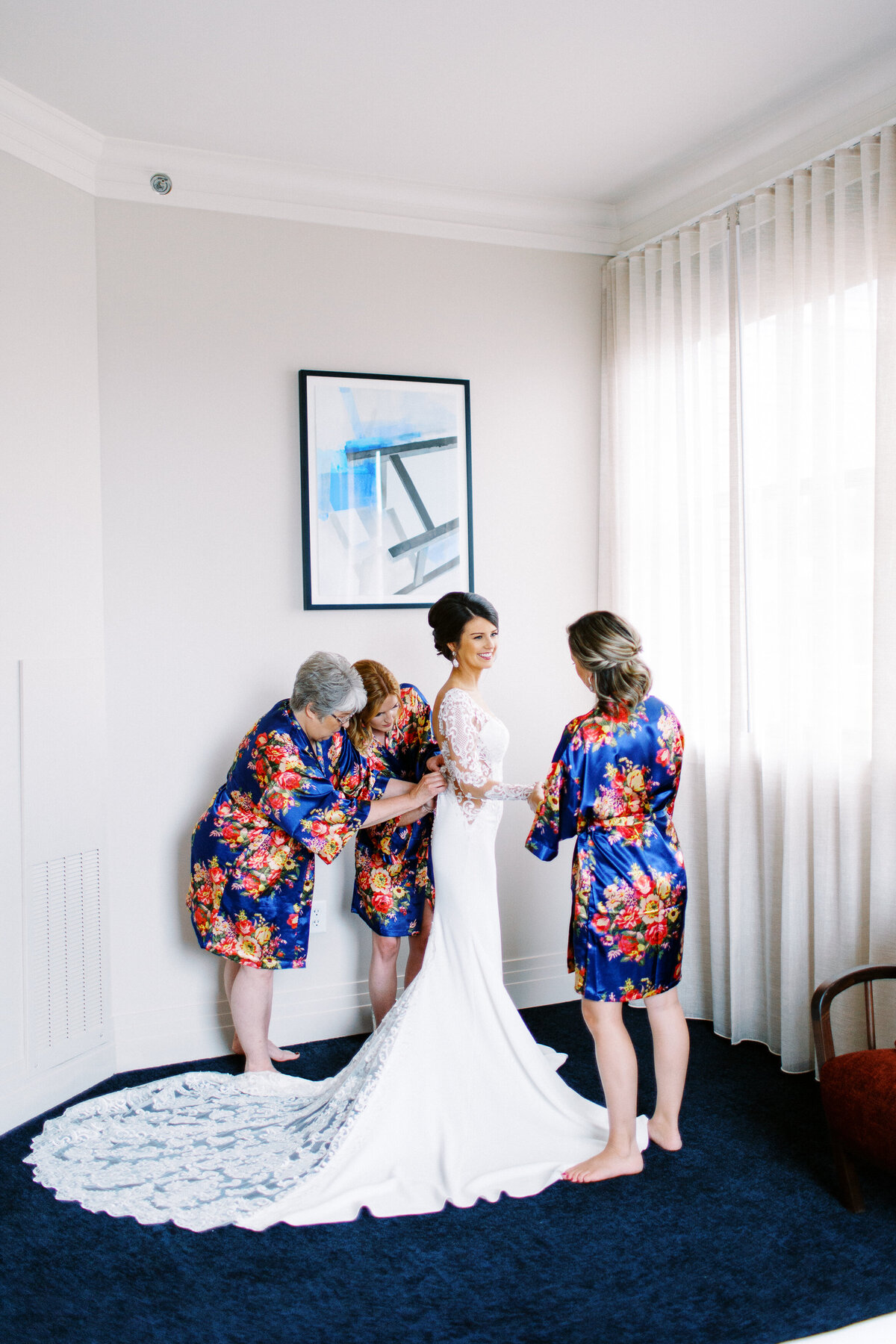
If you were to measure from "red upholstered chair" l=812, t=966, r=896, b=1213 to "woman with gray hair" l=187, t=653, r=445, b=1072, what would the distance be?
1256 mm

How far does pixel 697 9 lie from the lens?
2742 mm

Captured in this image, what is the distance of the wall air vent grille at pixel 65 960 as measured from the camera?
319 centimetres

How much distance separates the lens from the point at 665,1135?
111 inches

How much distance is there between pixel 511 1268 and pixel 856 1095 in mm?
902

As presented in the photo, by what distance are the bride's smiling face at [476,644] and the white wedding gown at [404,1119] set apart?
16cm

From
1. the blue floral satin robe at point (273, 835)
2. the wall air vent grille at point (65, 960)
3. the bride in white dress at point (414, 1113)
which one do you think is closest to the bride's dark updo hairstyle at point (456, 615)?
the bride in white dress at point (414, 1113)

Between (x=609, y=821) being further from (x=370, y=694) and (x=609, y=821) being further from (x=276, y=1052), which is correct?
(x=276, y=1052)

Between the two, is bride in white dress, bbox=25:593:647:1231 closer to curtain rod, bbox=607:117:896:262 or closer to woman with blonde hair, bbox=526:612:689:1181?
woman with blonde hair, bbox=526:612:689:1181

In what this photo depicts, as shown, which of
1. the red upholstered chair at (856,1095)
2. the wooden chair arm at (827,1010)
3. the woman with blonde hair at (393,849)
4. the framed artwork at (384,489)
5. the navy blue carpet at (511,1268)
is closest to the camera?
the navy blue carpet at (511,1268)

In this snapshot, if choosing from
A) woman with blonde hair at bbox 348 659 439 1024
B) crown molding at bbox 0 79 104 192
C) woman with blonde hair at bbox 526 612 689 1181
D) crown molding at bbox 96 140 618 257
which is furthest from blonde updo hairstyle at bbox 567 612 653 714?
crown molding at bbox 0 79 104 192

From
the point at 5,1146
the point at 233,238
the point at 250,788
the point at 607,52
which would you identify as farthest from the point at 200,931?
the point at 607,52

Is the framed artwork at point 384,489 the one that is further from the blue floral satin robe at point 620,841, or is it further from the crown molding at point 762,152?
the blue floral satin robe at point 620,841

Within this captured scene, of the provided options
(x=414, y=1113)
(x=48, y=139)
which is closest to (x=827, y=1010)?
(x=414, y=1113)

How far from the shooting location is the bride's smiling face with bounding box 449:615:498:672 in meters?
3.21
